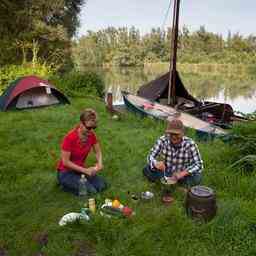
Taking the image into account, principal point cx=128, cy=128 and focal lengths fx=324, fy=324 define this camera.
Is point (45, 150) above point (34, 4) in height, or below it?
below

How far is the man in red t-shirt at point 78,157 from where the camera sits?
12.4 ft

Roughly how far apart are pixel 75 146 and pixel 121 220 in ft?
3.72

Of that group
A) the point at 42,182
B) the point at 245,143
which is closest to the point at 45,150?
the point at 42,182

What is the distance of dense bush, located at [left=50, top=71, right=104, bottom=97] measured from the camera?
13.0 m

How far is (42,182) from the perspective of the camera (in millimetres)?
4258

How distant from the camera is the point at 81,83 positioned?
536 inches

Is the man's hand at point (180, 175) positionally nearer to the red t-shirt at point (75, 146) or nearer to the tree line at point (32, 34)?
the red t-shirt at point (75, 146)

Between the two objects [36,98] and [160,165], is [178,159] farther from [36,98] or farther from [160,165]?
[36,98]

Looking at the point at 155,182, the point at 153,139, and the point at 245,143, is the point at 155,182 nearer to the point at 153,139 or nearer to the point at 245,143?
the point at 245,143

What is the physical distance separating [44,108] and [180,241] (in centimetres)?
748

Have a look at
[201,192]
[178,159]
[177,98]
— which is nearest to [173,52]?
[177,98]

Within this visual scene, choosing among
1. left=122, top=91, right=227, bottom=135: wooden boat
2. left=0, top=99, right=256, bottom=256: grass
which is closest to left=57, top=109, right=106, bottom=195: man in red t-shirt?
left=0, top=99, right=256, bottom=256: grass

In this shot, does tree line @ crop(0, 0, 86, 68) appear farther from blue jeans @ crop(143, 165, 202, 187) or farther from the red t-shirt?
blue jeans @ crop(143, 165, 202, 187)

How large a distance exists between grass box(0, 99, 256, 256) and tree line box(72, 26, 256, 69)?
4748 cm
